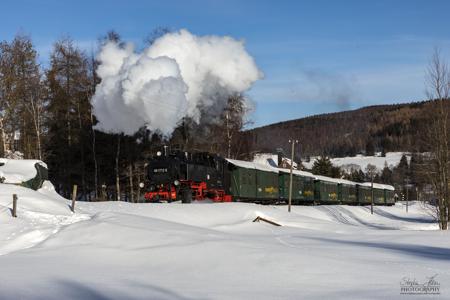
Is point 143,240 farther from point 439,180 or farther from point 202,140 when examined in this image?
point 202,140

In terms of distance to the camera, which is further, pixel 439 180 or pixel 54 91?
pixel 54 91

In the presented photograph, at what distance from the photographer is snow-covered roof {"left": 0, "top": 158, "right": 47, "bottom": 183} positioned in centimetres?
2408

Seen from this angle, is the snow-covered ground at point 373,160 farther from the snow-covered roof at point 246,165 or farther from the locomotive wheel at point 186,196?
the locomotive wheel at point 186,196

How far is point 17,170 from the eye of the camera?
25094 mm

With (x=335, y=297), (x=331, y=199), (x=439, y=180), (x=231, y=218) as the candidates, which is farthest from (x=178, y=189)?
(x=331, y=199)

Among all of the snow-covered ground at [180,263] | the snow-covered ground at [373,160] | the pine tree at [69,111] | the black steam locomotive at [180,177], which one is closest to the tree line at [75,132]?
the pine tree at [69,111]

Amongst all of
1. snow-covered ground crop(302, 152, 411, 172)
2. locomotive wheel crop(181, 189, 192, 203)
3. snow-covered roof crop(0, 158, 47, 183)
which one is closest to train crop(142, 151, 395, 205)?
locomotive wheel crop(181, 189, 192, 203)

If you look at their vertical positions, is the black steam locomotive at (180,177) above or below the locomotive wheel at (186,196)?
above

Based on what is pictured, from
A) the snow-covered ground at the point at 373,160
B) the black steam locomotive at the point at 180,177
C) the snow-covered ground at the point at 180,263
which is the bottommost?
the snow-covered ground at the point at 180,263

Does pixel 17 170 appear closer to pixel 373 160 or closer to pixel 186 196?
pixel 186 196

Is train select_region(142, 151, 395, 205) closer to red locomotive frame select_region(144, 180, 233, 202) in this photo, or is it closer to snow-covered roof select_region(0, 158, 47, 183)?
red locomotive frame select_region(144, 180, 233, 202)

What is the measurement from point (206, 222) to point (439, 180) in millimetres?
11978

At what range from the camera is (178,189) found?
2795 centimetres

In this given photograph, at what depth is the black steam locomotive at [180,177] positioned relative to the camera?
90.1 feet
